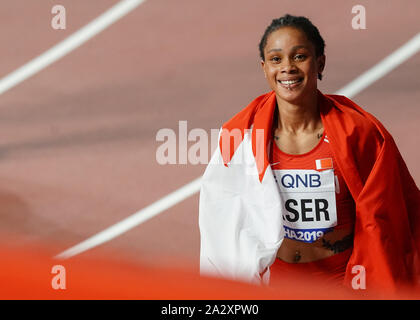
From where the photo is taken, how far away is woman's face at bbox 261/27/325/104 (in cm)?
189

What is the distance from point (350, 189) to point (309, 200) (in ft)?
0.43

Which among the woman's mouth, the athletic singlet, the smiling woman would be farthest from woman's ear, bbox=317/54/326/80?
the athletic singlet

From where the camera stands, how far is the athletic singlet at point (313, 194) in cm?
192

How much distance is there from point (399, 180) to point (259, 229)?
1.54 ft

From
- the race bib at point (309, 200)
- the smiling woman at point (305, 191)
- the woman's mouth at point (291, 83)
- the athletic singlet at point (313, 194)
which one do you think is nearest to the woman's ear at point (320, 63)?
the smiling woman at point (305, 191)

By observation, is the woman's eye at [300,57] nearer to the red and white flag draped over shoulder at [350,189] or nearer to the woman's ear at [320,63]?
the woman's ear at [320,63]

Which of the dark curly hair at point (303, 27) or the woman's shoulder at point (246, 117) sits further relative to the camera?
the woman's shoulder at point (246, 117)

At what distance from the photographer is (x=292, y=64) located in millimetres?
1889

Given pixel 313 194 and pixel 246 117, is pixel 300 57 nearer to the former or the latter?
pixel 246 117

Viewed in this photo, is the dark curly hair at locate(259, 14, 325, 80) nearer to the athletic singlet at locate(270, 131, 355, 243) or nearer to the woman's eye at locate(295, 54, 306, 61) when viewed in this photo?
the woman's eye at locate(295, 54, 306, 61)

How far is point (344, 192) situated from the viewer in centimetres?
194

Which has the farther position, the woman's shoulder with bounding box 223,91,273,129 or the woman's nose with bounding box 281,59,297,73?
the woman's shoulder with bounding box 223,91,273,129

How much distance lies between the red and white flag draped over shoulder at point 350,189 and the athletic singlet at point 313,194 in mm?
43

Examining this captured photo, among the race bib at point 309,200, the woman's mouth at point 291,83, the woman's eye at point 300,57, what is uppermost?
the woman's eye at point 300,57
